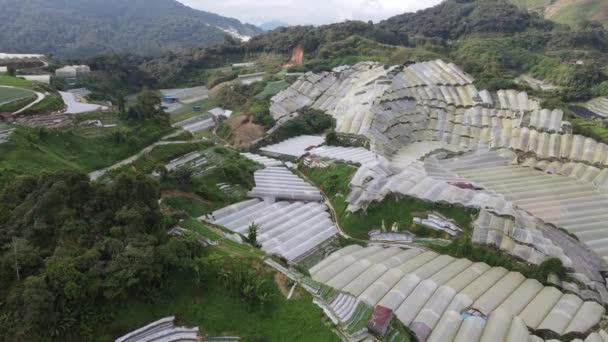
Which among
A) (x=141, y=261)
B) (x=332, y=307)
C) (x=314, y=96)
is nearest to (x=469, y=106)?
(x=314, y=96)

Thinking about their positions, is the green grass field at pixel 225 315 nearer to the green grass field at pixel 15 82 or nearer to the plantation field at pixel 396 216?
the plantation field at pixel 396 216

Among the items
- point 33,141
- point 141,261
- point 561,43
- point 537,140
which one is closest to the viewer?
point 141,261

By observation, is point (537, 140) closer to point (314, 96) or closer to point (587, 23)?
point (314, 96)

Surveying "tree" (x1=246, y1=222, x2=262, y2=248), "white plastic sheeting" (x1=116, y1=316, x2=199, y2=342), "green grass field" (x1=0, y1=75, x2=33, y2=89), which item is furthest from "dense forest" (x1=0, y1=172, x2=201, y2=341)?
"green grass field" (x1=0, y1=75, x2=33, y2=89)

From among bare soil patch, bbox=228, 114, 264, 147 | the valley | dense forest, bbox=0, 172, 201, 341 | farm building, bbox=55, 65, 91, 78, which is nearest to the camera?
dense forest, bbox=0, 172, 201, 341

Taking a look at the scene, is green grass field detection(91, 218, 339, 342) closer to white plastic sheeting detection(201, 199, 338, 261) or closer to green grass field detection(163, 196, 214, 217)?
white plastic sheeting detection(201, 199, 338, 261)
